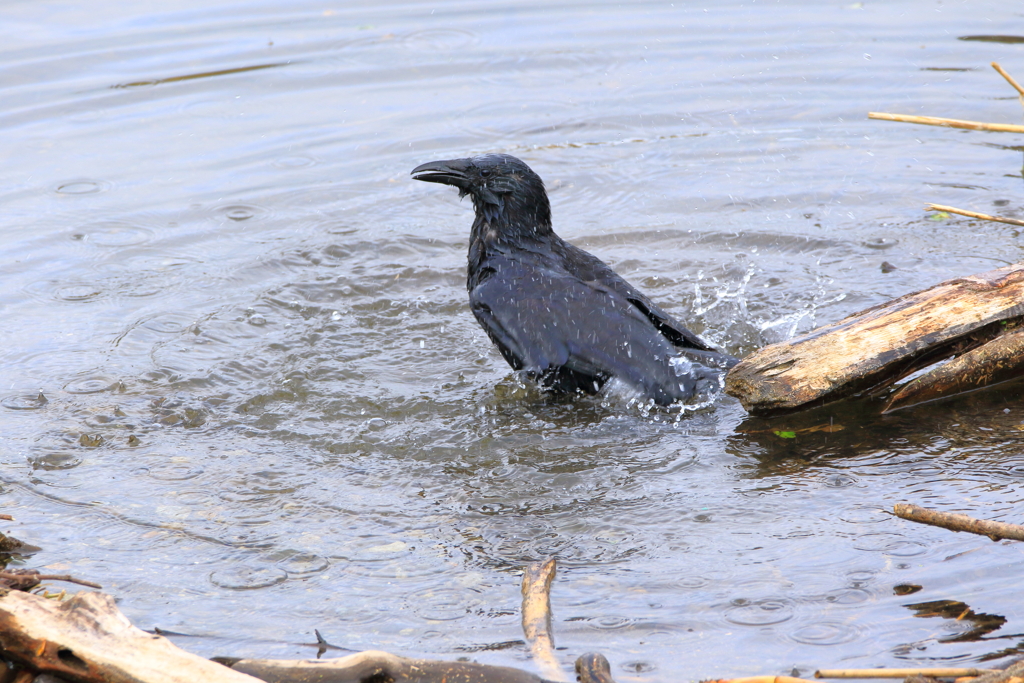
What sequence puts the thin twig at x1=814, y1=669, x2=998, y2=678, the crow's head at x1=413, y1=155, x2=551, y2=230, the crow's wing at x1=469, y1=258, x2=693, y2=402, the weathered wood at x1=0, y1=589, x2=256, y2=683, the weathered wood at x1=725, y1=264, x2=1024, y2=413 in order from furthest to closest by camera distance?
the crow's head at x1=413, y1=155, x2=551, y2=230, the crow's wing at x1=469, y1=258, x2=693, y2=402, the weathered wood at x1=725, y1=264, x2=1024, y2=413, the thin twig at x1=814, y1=669, x2=998, y2=678, the weathered wood at x1=0, y1=589, x2=256, y2=683

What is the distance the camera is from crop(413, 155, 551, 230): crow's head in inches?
230

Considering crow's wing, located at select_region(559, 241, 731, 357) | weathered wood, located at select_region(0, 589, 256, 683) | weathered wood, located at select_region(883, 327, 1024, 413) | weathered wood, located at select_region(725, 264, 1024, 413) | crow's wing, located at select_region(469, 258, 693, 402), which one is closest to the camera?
weathered wood, located at select_region(0, 589, 256, 683)

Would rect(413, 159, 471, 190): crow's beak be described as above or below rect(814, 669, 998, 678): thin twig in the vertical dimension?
above

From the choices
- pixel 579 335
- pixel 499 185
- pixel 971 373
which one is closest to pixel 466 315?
pixel 499 185

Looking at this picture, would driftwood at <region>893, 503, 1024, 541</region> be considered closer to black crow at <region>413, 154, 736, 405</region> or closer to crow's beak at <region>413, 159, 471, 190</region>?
black crow at <region>413, 154, 736, 405</region>

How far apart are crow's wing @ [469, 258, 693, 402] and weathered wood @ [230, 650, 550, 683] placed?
99.4 inches

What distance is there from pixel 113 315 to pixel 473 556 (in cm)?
362

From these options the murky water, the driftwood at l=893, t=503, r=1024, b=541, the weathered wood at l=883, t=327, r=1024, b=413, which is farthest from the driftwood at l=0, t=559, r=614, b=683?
the weathered wood at l=883, t=327, r=1024, b=413

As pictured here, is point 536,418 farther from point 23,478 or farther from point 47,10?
point 47,10

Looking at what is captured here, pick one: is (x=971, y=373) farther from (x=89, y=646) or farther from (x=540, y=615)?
(x=89, y=646)

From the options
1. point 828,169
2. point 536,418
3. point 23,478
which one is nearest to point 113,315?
point 23,478

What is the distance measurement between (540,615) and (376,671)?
27.2 inches

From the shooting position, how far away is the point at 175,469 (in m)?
4.62

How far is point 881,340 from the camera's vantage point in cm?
444
